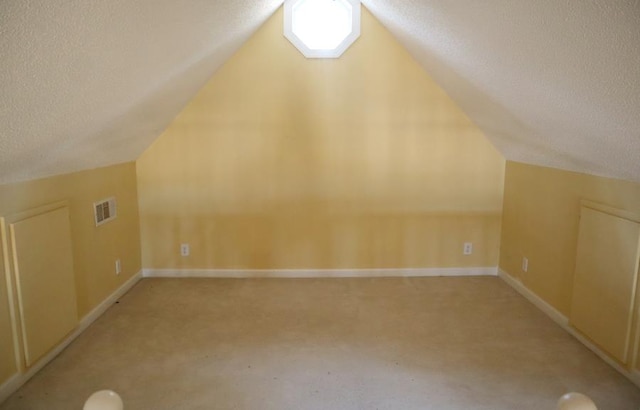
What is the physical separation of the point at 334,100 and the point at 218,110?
3.48 feet

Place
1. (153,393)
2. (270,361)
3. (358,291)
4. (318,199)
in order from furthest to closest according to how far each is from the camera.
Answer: (318,199) → (358,291) → (270,361) → (153,393)

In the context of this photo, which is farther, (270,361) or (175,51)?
(270,361)

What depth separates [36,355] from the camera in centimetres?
231

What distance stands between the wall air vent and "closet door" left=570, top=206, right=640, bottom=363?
343 cm

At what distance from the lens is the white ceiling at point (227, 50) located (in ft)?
4.19

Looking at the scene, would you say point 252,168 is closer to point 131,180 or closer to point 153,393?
point 131,180

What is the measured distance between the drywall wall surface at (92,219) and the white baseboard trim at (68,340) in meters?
0.05

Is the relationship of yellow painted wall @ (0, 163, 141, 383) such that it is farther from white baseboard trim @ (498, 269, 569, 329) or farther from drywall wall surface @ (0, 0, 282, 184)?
white baseboard trim @ (498, 269, 569, 329)

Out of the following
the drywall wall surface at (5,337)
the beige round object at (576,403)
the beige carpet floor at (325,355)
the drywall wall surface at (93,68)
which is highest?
the drywall wall surface at (93,68)

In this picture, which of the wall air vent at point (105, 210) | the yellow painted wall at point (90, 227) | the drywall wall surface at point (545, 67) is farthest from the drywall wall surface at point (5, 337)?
the drywall wall surface at point (545, 67)

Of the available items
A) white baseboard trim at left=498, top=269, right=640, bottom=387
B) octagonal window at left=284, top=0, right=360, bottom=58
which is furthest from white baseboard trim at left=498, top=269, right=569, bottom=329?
octagonal window at left=284, top=0, right=360, bottom=58

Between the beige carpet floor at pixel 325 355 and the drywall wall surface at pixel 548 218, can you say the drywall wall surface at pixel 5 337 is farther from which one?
the drywall wall surface at pixel 548 218

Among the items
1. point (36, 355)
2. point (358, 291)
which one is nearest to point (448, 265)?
point (358, 291)

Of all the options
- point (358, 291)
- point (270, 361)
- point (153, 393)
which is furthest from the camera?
point (358, 291)
